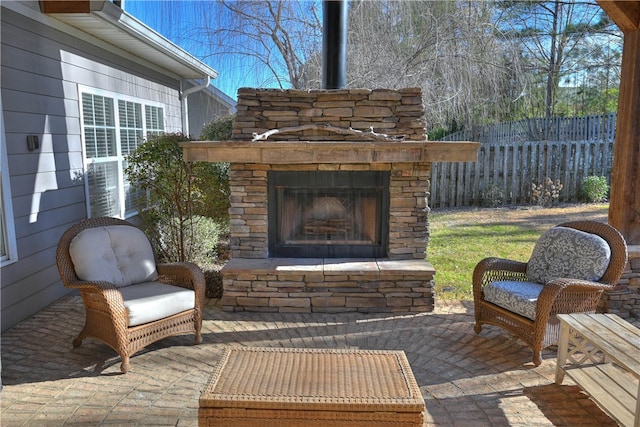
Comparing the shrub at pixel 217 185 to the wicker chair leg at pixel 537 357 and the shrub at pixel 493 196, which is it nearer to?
the wicker chair leg at pixel 537 357

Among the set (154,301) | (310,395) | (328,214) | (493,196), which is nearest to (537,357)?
(310,395)

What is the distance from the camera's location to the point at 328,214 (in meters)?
4.57

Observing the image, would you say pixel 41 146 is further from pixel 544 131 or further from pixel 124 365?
pixel 544 131

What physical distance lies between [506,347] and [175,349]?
2472 millimetres

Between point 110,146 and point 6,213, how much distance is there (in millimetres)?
2153

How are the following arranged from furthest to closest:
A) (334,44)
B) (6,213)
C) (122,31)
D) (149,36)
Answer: (149,36) < (122,31) < (334,44) < (6,213)

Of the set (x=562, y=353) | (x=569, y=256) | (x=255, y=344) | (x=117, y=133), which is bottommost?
(x=255, y=344)

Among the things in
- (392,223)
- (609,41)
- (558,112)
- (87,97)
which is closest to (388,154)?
(392,223)

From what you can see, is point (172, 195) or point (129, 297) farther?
point (172, 195)

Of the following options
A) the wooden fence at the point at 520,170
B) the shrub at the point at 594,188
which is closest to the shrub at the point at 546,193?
the wooden fence at the point at 520,170

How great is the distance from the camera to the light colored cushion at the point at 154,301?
318 centimetres

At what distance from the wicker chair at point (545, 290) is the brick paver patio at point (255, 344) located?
0.67ft

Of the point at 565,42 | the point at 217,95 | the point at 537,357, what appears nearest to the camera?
the point at 537,357

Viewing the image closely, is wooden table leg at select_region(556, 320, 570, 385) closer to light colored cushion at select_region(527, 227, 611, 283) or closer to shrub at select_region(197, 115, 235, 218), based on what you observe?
light colored cushion at select_region(527, 227, 611, 283)
